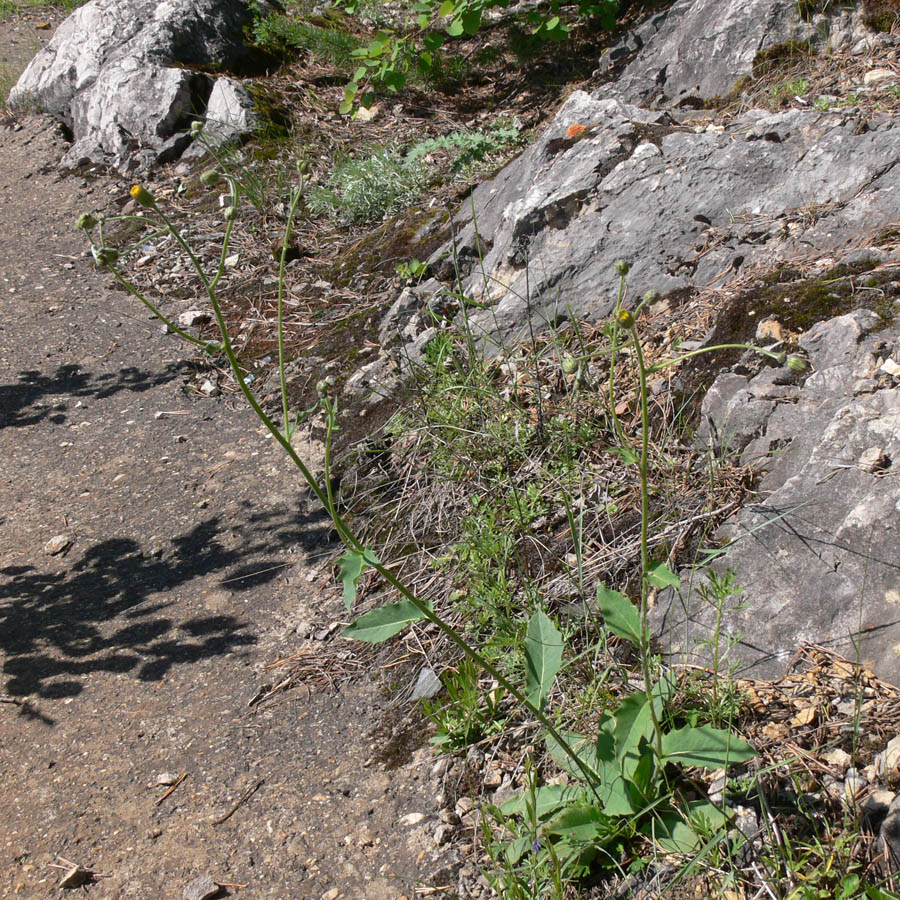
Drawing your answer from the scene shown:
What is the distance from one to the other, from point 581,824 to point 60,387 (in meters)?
4.13

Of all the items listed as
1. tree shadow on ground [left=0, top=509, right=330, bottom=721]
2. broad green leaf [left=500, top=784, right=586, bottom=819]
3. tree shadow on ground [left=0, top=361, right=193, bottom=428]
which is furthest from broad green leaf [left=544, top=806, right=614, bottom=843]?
tree shadow on ground [left=0, top=361, right=193, bottom=428]

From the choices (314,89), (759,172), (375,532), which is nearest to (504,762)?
(375,532)

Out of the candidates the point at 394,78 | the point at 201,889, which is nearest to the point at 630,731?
the point at 201,889

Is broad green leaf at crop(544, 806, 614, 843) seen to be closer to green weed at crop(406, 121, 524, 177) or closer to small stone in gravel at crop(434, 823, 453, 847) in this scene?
small stone in gravel at crop(434, 823, 453, 847)

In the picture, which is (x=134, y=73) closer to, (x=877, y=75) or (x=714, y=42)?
(x=714, y=42)

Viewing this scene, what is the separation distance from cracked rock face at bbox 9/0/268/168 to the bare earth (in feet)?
9.24

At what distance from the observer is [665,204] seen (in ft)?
11.6

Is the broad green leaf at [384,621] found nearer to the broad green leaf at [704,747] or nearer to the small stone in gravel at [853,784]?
the broad green leaf at [704,747]

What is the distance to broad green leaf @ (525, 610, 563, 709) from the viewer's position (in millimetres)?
1860

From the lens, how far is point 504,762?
2271mm

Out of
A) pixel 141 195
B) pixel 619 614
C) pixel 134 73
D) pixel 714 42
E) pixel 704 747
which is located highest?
pixel 134 73

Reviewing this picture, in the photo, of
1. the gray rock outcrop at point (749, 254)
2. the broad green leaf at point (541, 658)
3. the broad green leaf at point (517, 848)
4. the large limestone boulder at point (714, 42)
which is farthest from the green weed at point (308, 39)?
the broad green leaf at point (517, 848)

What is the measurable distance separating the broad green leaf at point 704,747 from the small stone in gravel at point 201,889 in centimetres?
130

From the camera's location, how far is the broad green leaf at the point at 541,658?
1.86 m
